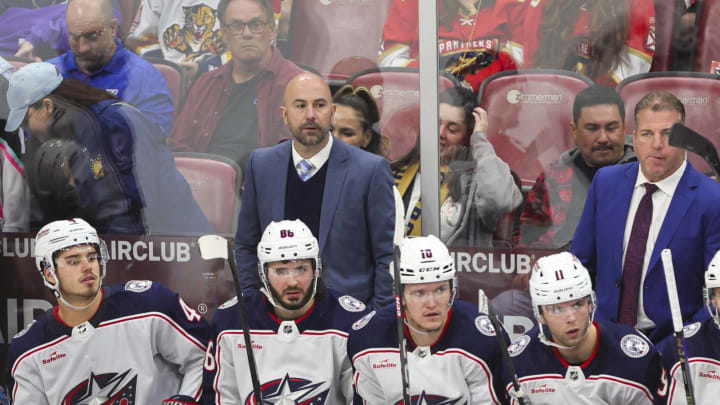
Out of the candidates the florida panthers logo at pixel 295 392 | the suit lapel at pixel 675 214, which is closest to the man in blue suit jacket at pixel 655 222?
the suit lapel at pixel 675 214

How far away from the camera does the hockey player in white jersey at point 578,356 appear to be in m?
3.59

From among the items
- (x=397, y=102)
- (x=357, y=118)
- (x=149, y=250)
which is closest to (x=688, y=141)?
(x=397, y=102)

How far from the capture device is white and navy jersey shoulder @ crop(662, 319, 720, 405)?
11.5 ft

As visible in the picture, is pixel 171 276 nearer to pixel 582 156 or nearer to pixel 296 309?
pixel 296 309

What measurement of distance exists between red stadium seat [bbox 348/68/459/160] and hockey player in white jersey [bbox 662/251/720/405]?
158cm

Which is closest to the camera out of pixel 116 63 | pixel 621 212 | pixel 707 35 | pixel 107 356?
pixel 107 356

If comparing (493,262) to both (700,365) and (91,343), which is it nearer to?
(700,365)

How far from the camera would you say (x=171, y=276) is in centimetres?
505

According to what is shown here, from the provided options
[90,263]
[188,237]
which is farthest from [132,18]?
[90,263]

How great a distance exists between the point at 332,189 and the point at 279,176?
0.82 ft

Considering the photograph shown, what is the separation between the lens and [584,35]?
4.59 meters

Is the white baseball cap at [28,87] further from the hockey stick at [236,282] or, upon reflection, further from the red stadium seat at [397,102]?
the hockey stick at [236,282]

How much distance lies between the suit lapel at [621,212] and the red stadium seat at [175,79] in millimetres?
2101

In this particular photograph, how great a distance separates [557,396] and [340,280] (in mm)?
1183
